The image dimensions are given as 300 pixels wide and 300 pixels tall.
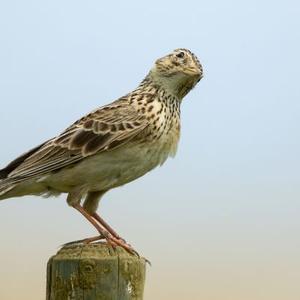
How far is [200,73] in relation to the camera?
7.73m

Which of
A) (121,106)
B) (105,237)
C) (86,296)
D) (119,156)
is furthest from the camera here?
(121,106)

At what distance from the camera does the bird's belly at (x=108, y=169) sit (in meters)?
7.10

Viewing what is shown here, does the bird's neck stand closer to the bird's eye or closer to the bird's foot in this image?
the bird's eye

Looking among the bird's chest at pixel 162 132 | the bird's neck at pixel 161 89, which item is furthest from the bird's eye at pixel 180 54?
the bird's chest at pixel 162 132

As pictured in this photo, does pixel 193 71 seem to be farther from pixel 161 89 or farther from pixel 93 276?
pixel 93 276

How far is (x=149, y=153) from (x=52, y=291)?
2287mm

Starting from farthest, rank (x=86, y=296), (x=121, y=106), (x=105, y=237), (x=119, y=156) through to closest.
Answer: (x=121, y=106) < (x=119, y=156) < (x=105, y=237) < (x=86, y=296)

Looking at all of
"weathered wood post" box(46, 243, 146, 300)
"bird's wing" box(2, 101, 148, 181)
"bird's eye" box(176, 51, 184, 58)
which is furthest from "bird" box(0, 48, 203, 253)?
"weathered wood post" box(46, 243, 146, 300)

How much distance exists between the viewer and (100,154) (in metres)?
7.19

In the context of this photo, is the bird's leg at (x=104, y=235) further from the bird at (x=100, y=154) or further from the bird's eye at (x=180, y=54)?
the bird's eye at (x=180, y=54)

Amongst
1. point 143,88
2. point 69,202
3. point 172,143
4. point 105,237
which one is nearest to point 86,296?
point 105,237

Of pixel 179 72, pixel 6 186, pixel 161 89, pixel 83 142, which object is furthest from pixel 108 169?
pixel 179 72

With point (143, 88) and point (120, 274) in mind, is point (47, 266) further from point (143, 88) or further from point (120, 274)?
point (143, 88)

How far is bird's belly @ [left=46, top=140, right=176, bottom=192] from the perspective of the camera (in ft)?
23.3
